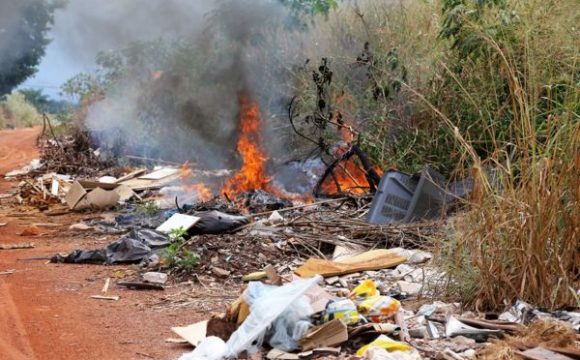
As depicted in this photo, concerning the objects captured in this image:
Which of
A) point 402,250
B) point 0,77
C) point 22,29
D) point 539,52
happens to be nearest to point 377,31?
point 539,52

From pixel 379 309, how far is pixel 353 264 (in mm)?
1908

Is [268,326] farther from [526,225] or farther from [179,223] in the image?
[179,223]

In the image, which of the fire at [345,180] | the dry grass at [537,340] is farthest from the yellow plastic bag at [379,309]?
the fire at [345,180]

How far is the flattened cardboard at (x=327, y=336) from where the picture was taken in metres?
4.44

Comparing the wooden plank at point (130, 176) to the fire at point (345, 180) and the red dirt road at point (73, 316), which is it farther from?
the red dirt road at point (73, 316)

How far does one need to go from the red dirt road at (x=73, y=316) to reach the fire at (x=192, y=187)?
3.15m

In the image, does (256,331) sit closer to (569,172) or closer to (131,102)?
(569,172)

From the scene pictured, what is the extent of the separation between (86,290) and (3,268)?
4.89ft

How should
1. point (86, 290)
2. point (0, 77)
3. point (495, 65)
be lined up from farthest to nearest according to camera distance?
point (0, 77)
point (495, 65)
point (86, 290)

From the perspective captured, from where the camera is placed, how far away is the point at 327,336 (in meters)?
4.46

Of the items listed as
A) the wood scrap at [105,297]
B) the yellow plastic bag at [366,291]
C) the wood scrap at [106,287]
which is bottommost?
the wood scrap at [106,287]

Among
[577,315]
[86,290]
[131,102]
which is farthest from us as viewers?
[131,102]

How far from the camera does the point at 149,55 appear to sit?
18.0m

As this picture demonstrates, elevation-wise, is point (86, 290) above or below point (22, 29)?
below
